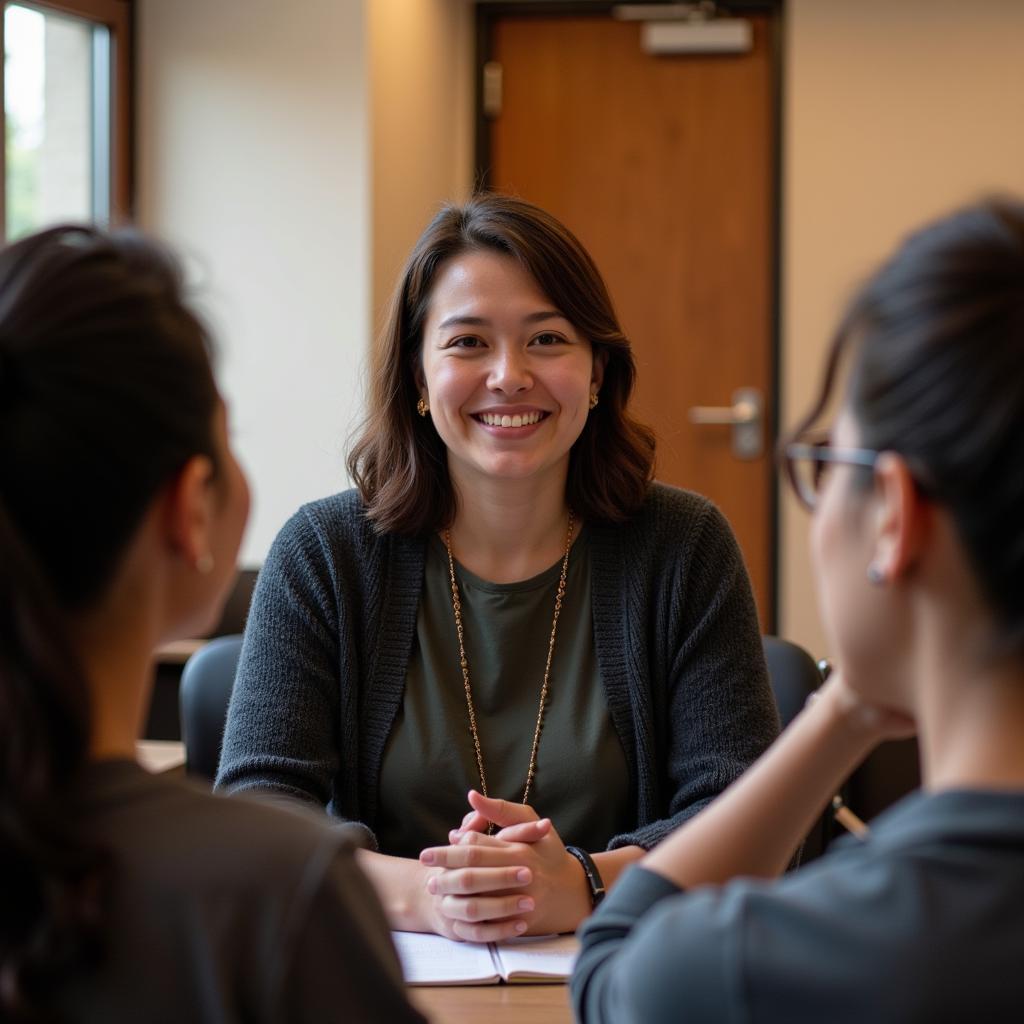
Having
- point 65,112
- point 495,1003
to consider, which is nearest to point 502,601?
point 495,1003

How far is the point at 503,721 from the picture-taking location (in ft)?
6.09

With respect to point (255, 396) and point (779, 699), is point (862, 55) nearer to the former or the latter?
point (255, 396)

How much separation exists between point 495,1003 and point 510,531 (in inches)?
30.6

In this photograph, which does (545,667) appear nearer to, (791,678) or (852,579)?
(791,678)

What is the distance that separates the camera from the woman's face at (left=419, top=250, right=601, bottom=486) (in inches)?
74.6

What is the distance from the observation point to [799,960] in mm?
771

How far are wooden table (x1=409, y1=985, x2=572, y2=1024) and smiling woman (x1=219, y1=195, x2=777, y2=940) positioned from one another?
1.21 ft

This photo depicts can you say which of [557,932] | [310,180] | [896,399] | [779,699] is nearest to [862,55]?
[310,180]

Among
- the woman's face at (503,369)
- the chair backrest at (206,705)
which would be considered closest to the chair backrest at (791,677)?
the woman's face at (503,369)

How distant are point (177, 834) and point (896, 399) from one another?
477mm

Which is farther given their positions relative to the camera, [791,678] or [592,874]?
→ [791,678]

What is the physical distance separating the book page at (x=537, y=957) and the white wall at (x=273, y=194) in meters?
2.71

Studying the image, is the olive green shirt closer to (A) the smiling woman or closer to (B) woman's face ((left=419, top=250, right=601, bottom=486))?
(A) the smiling woman

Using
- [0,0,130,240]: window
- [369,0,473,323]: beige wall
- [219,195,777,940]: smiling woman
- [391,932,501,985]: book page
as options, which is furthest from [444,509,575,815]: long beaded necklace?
[0,0,130,240]: window
